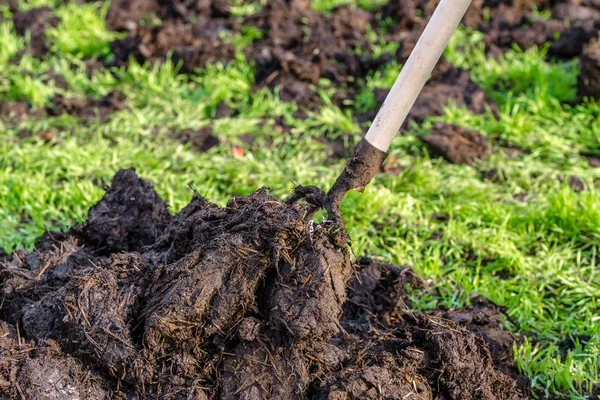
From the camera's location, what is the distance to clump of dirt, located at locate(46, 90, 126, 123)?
569 cm

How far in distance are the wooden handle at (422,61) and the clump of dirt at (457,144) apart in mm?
2374

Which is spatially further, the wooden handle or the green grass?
the green grass

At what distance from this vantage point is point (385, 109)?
2609 mm

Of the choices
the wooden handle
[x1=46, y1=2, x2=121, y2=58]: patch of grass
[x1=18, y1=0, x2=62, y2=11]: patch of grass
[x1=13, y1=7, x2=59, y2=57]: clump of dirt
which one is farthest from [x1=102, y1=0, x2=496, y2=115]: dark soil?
the wooden handle

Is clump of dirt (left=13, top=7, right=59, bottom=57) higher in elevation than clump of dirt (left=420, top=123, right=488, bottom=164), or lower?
lower

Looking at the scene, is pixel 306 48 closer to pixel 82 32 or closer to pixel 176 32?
pixel 176 32

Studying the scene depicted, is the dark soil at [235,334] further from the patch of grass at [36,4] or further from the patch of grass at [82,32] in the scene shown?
the patch of grass at [36,4]

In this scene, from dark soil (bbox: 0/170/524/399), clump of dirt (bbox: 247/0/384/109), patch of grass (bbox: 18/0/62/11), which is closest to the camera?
dark soil (bbox: 0/170/524/399)

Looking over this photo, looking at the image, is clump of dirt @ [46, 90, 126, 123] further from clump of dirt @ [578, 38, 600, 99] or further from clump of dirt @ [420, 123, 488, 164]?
clump of dirt @ [578, 38, 600, 99]

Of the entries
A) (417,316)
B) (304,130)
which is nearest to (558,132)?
(304,130)

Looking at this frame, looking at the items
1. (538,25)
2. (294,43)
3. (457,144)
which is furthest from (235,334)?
(538,25)

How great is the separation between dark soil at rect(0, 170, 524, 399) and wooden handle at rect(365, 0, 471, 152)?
464 mm

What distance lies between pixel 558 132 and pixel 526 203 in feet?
3.17

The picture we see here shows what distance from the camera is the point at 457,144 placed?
4949 mm
